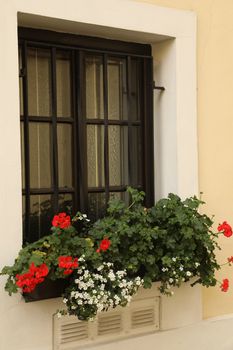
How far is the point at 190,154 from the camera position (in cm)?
418

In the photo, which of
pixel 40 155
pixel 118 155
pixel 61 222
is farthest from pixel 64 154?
pixel 61 222

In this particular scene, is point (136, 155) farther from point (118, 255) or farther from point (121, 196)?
point (118, 255)

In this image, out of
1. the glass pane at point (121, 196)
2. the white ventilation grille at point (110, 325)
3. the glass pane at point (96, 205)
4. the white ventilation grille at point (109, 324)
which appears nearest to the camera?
the white ventilation grille at point (110, 325)

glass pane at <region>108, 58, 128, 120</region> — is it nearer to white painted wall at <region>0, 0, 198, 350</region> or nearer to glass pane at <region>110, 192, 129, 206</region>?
white painted wall at <region>0, 0, 198, 350</region>

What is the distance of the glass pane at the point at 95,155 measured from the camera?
401 centimetres

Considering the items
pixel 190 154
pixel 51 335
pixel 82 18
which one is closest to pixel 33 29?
pixel 82 18

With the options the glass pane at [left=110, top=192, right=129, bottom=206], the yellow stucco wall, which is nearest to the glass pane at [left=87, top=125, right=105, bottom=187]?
the glass pane at [left=110, top=192, right=129, bottom=206]

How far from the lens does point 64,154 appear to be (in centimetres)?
391

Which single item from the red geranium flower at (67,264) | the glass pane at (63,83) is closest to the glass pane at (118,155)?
the glass pane at (63,83)

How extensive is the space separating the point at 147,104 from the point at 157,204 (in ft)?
2.54

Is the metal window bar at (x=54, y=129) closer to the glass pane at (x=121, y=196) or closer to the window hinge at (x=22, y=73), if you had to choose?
the window hinge at (x=22, y=73)

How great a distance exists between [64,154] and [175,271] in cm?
107

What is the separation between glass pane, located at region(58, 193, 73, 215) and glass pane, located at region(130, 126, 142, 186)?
1.70 feet

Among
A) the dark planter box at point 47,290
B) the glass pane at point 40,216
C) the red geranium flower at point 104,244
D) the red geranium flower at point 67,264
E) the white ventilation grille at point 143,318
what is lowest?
the white ventilation grille at point 143,318
